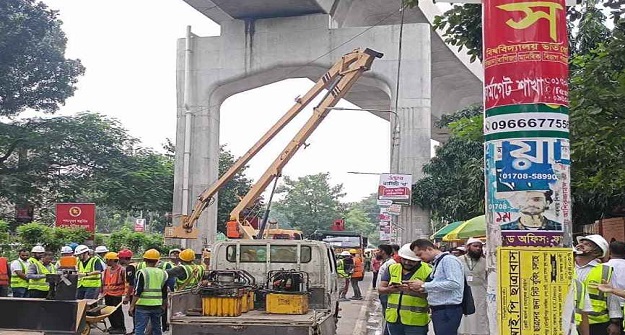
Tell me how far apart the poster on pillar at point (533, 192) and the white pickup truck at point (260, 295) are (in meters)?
5.35

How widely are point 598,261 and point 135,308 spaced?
595cm

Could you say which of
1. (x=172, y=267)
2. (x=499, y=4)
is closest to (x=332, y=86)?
(x=172, y=267)

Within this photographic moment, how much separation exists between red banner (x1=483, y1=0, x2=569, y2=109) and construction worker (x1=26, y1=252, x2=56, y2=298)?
11.4m

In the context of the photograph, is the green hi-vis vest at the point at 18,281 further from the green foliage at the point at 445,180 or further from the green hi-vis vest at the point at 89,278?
the green foliage at the point at 445,180

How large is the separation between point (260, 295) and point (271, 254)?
79cm

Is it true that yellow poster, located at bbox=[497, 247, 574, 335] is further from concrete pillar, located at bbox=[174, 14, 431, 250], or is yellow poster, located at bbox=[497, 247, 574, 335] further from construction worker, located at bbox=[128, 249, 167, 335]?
concrete pillar, located at bbox=[174, 14, 431, 250]

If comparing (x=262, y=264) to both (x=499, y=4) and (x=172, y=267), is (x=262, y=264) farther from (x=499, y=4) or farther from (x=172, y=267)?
(x=499, y=4)

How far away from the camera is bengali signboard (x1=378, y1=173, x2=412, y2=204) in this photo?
2297 centimetres

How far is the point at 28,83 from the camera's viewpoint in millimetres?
40406

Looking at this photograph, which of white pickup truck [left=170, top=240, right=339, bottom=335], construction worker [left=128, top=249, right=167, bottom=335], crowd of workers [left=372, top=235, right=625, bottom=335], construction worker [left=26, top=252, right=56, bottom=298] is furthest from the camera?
construction worker [left=26, top=252, right=56, bottom=298]

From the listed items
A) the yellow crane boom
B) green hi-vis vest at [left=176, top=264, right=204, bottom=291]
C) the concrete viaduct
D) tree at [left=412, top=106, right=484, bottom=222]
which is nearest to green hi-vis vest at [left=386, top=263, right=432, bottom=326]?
green hi-vis vest at [left=176, top=264, right=204, bottom=291]

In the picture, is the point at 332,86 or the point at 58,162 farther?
the point at 58,162

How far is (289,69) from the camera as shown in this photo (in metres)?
38.8

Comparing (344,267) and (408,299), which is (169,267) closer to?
(408,299)
